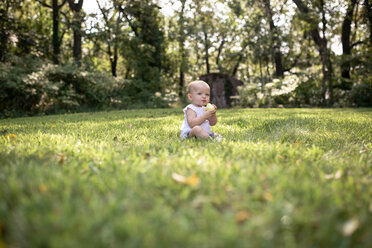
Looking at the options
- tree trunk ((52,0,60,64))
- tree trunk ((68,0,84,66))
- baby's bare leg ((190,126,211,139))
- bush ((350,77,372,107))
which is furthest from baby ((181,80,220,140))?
tree trunk ((52,0,60,64))

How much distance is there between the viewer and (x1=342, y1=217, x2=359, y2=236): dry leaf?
40.0 inches

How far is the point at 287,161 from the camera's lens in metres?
2.03

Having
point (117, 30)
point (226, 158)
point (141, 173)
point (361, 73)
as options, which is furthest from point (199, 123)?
point (361, 73)

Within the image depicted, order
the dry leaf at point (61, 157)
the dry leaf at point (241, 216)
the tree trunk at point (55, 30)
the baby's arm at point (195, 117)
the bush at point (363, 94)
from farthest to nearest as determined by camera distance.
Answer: the tree trunk at point (55, 30) < the bush at point (363, 94) < the baby's arm at point (195, 117) < the dry leaf at point (61, 157) < the dry leaf at point (241, 216)

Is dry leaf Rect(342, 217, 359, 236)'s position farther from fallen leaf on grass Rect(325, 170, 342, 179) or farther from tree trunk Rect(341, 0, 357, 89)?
tree trunk Rect(341, 0, 357, 89)

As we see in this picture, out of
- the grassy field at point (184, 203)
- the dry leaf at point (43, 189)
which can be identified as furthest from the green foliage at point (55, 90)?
the dry leaf at point (43, 189)

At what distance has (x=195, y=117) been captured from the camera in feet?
11.3

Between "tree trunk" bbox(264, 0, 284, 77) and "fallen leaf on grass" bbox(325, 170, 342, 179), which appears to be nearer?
"fallen leaf on grass" bbox(325, 170, 342, 179)

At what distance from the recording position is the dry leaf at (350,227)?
1.01 m

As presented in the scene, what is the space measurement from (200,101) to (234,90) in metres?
11.4

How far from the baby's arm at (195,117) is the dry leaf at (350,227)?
2.20 meters

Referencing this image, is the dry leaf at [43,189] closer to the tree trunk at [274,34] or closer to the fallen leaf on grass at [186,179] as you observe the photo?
the fallen leaf on grass at [186,179]

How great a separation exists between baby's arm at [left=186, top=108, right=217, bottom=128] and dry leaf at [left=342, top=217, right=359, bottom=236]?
7.23ft

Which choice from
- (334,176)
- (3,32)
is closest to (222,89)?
(3,32)
